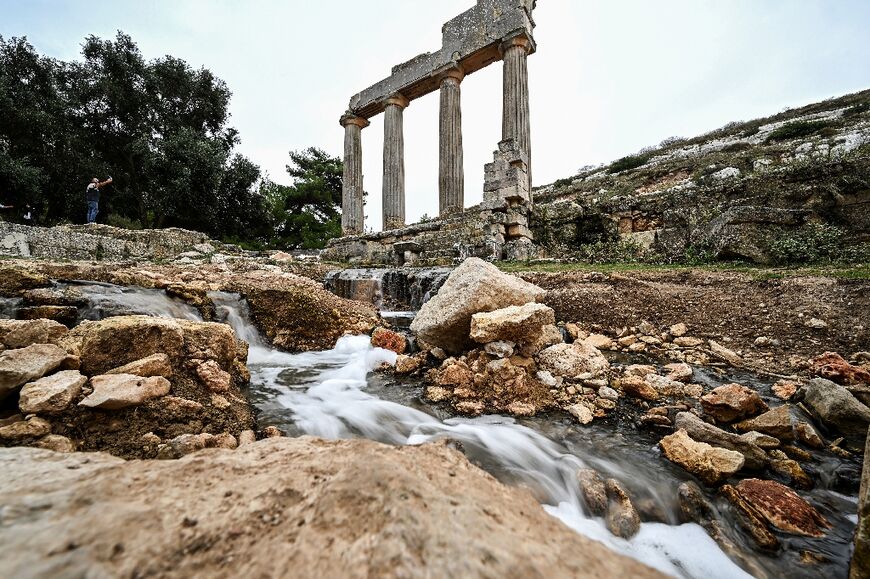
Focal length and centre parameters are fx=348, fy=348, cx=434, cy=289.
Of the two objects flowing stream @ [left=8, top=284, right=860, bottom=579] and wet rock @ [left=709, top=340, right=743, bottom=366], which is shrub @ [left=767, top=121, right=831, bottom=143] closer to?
wet rock @ [left=709, top=340, right=743, bottom=366]

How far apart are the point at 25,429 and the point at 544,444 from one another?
2694mm

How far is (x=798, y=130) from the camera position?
59.8 ft

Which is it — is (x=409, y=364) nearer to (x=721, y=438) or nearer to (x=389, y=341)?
(x=389, y=341)

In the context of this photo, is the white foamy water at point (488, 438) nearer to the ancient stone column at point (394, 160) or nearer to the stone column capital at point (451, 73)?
the ancient stone column at point (394, 160)

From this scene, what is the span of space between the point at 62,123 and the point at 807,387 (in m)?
23.6

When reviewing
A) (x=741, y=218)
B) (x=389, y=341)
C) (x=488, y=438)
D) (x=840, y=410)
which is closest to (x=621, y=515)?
(x=488, y=438)

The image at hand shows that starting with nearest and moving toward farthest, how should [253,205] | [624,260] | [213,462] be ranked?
[213,462] < [624,260] < [253,205]

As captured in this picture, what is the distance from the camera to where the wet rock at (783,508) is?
1535 millimetres

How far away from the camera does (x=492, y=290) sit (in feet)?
11.1

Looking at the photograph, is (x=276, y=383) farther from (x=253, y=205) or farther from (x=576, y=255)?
(x=253, y=205)

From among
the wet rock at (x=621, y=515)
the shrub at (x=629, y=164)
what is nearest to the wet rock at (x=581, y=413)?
the wet rock at (x=621, y=515)

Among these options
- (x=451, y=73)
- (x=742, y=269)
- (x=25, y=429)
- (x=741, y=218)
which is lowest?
(x=25, y=429)

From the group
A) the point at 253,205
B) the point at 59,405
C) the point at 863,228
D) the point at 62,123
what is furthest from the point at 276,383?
the point at 62,123

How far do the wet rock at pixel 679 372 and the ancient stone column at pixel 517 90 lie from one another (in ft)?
26.3
